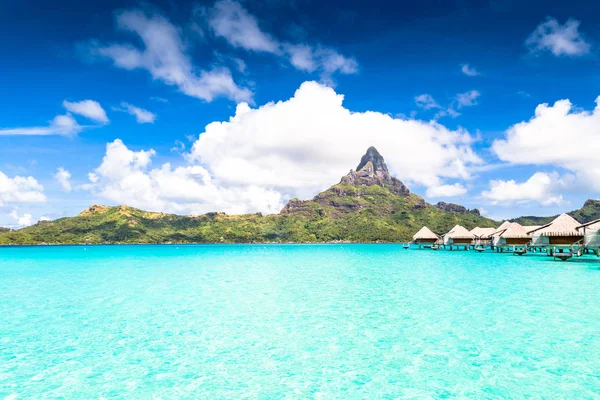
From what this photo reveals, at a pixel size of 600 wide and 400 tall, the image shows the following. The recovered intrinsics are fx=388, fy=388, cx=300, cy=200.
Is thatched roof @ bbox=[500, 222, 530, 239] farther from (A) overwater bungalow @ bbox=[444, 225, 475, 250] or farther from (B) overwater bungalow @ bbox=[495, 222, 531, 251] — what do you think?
(A) overwater bungalow @ bbox=[444, 225, 475, 250]

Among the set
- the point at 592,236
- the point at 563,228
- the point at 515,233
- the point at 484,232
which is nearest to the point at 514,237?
the point at 515,233

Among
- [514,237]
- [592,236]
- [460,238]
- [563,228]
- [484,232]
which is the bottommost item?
[592,236]

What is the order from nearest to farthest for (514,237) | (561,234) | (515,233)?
(561,234), (514,237), (515,233)

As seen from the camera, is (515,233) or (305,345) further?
(515,233)

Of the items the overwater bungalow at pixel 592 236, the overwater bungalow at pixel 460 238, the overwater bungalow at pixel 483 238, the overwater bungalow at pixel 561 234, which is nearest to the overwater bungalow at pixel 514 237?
the overwater bungalow at pixel 561 234

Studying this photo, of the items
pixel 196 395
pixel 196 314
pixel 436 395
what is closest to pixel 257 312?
pixel 196 314

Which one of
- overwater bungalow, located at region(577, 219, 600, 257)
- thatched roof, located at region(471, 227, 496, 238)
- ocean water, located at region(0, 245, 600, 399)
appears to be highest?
thatched roof, located at region(471, 227, 496, 238)

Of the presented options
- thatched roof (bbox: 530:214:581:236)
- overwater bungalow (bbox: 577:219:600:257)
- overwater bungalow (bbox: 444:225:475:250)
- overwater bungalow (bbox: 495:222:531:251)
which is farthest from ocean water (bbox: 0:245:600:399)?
overwater bungalow (bbox: 444:225:475:250)

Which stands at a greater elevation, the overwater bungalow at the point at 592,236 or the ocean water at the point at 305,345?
the overwater bungalow at the point at 592,236

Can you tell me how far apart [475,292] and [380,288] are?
20.0 feet

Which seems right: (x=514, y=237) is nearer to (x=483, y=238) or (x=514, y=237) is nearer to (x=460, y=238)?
(x=483, y=238)

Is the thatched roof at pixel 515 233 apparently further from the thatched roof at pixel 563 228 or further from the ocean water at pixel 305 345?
the ocean water at pixel 305 345

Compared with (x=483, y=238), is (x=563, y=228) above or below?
above

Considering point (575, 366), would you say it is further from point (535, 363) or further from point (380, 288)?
point (380, 288)
